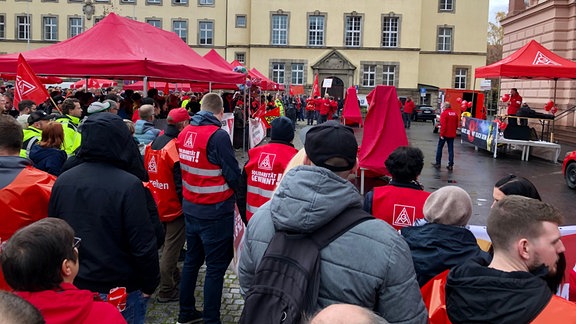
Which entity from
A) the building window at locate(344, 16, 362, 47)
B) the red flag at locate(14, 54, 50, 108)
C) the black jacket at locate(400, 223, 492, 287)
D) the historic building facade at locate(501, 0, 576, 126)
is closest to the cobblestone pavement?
the black jacket at locate(400, 223, 492, 287)

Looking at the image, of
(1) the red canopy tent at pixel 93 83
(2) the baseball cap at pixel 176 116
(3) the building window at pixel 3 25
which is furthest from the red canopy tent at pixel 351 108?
(3) the building window at pixel 3 25

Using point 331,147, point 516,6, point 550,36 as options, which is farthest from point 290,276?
point 516,6

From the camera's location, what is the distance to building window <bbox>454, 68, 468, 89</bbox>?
51.9 metres

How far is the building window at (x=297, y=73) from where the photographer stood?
49.6 meters

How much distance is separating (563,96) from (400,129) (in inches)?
722

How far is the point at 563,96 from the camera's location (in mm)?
23438

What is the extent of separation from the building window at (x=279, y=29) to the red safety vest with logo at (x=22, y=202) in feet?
155

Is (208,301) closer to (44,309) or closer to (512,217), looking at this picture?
(44,309)

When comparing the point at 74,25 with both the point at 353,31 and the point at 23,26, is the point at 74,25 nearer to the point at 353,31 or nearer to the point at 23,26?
the point at 23,26

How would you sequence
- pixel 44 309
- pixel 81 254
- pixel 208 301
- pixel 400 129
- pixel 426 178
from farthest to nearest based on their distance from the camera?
pixel 426 178 < pixel 400 129 < pixel 208 301 < pixel 81 254 < pixel 44 309

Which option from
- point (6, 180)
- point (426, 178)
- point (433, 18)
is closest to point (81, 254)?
point (6, 180)

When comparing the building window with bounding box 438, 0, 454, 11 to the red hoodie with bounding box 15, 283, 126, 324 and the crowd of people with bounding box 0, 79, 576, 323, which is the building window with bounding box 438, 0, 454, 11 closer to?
the crowd of people with bounding box 0, 79, 576, 323

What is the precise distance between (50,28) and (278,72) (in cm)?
2416

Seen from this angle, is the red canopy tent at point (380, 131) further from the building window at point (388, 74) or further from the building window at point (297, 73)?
the building window at point (388, 74)
